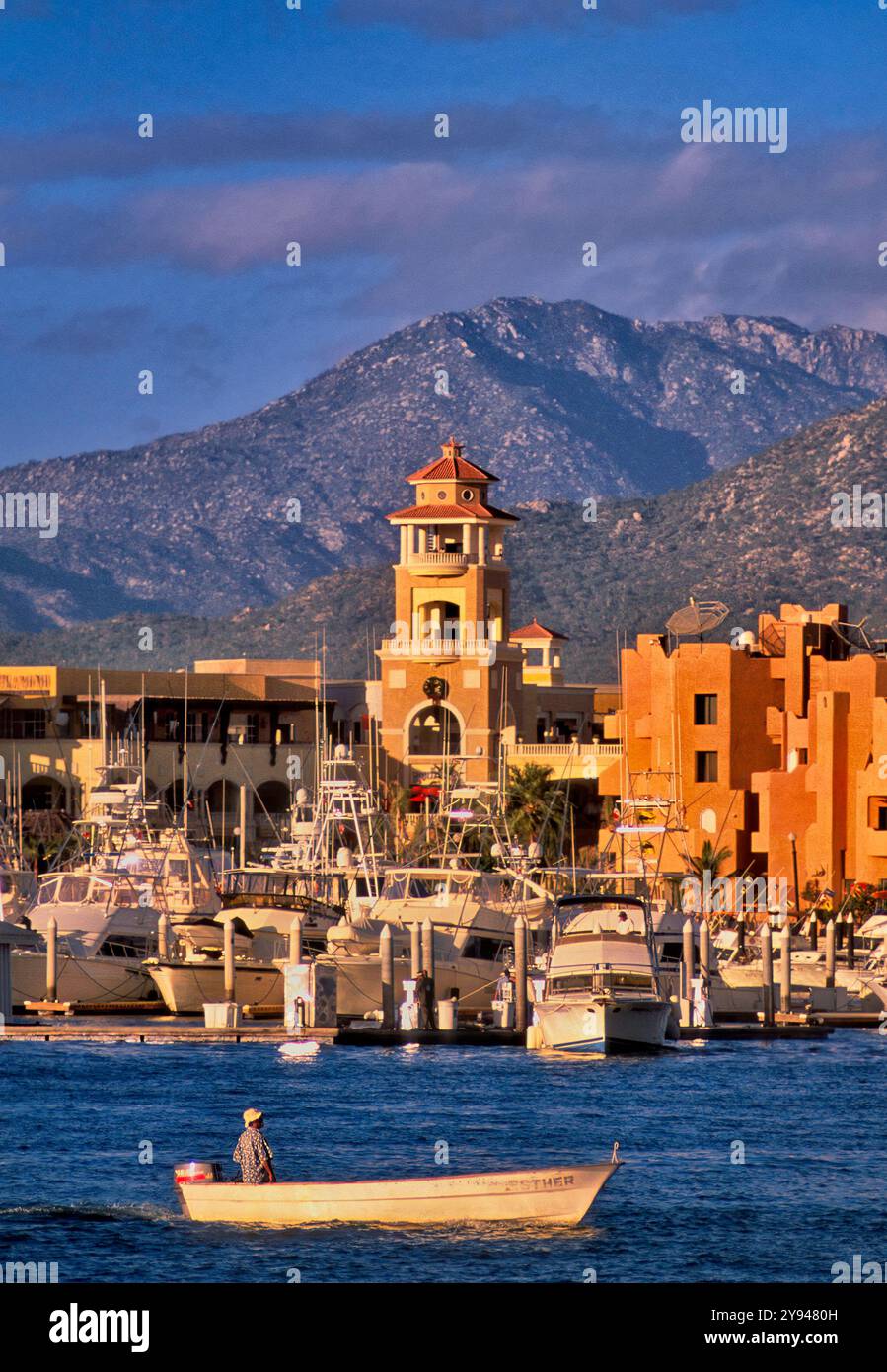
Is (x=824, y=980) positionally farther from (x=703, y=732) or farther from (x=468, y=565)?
(x=468, y=565)

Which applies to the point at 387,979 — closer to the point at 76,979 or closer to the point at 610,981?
the point at 610,981

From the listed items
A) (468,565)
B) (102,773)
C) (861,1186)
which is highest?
(468,565)

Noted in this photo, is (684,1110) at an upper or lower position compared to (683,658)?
lower

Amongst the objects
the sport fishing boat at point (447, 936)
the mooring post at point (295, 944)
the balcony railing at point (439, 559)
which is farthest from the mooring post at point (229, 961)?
the balcony railing at point (439, 559)

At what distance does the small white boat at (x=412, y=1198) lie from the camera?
4034 centimetres

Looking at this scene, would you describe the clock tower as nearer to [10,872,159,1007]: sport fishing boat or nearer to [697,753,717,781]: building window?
[697,753,717,781]: building window

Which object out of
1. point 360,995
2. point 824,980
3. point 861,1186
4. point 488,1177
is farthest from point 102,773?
point 488,1177

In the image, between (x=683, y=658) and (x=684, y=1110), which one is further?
(x=683, y=658)

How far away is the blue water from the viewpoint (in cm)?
4047

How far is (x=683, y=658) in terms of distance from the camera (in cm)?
11025

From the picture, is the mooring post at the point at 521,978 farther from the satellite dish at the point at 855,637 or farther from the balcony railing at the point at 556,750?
the balcony railing at the point at 556,750

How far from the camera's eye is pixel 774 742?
365 feet

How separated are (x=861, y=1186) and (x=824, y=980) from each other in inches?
1351

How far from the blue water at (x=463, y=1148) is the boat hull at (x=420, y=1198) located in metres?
0.30
